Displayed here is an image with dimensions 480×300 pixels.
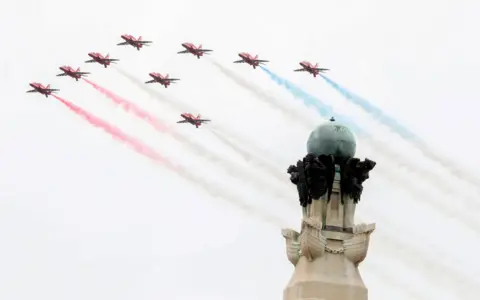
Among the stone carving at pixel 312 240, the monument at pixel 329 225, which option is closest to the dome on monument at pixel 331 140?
the monument at pixel 329 225

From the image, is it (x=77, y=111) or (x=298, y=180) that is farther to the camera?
(x=77, y=111)

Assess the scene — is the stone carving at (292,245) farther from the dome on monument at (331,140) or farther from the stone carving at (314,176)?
the dome on monument at (331,140)

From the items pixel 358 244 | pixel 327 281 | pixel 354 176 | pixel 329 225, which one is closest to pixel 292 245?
pixel 329 225

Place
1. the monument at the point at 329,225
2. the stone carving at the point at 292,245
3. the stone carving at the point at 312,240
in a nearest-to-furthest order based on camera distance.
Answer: the monument at the point at 329,225 → the stone carving at the point at 312,240 → the stone carving at the point at 292,245

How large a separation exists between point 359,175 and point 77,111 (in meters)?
114

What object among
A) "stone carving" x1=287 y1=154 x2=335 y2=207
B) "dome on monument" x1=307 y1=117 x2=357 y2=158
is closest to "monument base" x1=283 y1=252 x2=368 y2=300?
"stone carving" x1=287 y1=154 x2=335 y2=207

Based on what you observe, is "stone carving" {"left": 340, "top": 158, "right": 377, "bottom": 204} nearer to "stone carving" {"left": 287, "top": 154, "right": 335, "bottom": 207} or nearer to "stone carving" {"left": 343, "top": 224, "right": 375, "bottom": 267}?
"stone carving" {"left": 287, "top": 154, "right": 335, "bottom": 207}

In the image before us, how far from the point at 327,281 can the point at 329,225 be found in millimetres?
3685

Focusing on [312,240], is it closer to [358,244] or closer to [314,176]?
[358,244]

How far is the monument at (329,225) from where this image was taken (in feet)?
251

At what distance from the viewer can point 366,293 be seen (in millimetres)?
77000

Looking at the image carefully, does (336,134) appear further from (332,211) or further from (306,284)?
(306,284)

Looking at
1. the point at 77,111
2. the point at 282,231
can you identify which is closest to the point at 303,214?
the point at 282,231

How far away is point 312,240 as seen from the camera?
76688 mm
